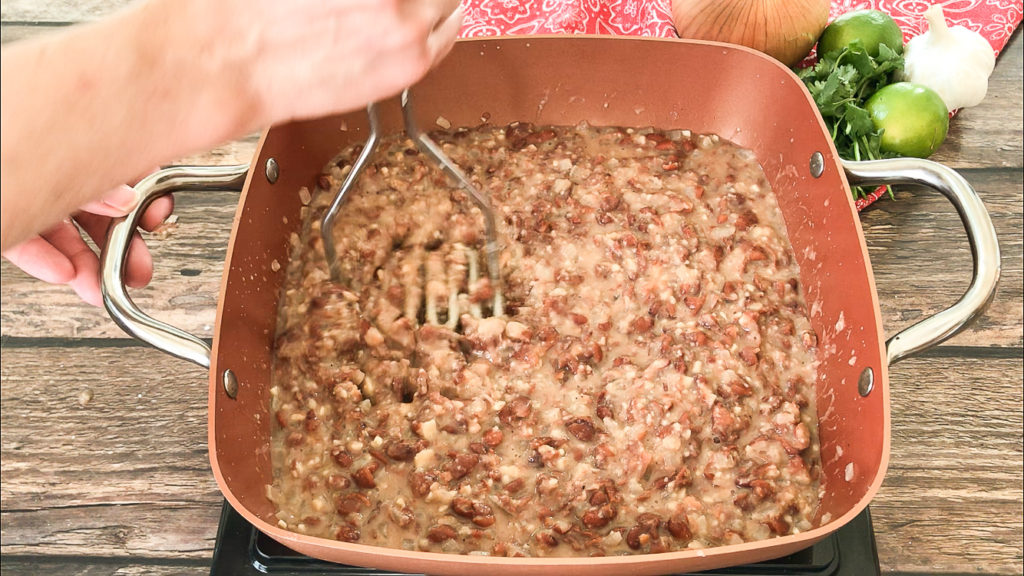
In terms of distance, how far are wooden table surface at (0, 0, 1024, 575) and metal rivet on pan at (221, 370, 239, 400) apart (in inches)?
7.9

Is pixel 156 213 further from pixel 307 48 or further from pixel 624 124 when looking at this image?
pixel 624 124

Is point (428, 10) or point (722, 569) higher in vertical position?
point (428, 10)

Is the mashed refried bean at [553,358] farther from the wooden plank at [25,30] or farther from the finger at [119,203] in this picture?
the wooden plank at [25,30]

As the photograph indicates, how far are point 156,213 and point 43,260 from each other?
134 millimetres

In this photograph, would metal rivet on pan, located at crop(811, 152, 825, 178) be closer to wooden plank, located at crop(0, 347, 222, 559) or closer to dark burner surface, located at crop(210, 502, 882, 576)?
dark burner surface, located at crop(210, 502, 882, 576)

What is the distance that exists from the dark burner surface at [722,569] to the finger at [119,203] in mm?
367

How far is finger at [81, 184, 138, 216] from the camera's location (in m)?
0.84

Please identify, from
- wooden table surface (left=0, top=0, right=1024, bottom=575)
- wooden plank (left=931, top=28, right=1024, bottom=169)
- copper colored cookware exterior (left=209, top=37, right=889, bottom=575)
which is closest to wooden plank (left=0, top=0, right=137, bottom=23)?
wooden table surface (left=0, top=0, right=1024, bottom=575)

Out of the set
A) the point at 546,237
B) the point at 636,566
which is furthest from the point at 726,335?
the point at 636,566

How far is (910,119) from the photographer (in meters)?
1.12

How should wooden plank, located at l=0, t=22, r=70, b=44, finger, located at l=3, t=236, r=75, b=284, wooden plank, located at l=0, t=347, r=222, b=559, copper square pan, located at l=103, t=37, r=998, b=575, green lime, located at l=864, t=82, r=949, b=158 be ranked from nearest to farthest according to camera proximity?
1. copper square pan, located at l=103, t=37, r=998, b=575
2. finger, located at l=3, t=236, r=75, b=284
3. wooden plank, located at l=0, t=347, r=222, b=559
4. green lime, located at l=864, t=82, r=949, b=158
5. wooden plank, located at l=0, t=22, r=70, b=44

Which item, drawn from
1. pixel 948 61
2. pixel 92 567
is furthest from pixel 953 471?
Result: pixel 92 567

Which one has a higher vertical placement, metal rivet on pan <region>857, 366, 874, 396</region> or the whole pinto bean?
metal rivet on pan <region>857, 366, 874, 396</region>

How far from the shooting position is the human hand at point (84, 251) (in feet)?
2.82
